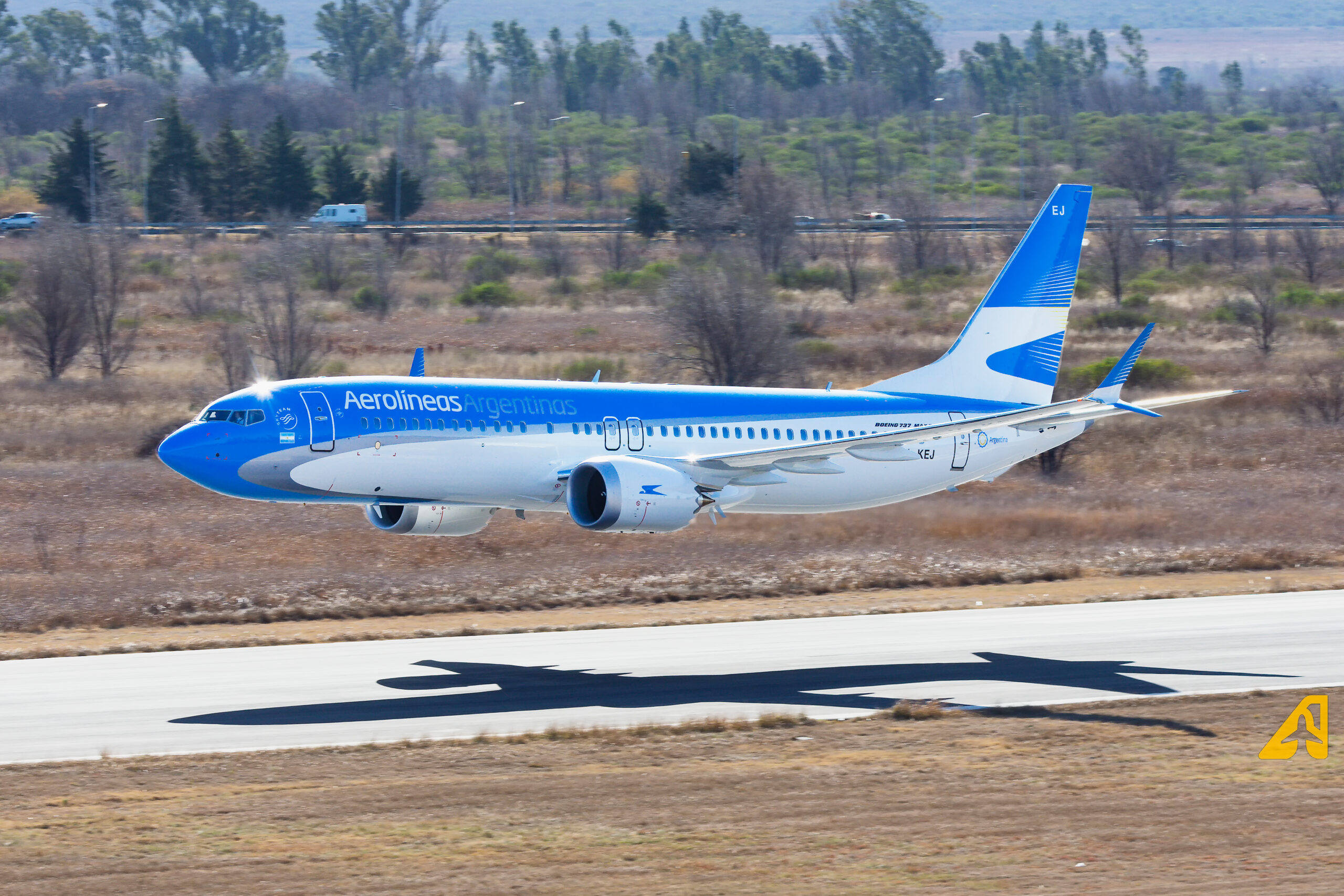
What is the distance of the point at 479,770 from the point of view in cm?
2072

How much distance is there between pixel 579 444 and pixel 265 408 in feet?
18.7

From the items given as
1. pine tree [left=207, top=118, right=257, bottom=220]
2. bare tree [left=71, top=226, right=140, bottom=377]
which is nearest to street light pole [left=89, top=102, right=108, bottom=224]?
pine tree [left=207, top=118, right=257, bottom=220]

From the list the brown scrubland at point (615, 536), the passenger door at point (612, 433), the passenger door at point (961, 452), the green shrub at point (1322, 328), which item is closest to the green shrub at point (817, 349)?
the brown scrubland at point (615, 536)

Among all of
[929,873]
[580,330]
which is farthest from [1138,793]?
[580,330]

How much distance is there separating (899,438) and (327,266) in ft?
228

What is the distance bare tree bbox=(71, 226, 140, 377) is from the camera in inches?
2803

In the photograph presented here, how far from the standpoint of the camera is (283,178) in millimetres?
128250

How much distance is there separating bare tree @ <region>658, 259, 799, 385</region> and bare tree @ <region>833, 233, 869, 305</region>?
3557 cm

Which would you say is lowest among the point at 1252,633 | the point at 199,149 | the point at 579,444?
the point at 1252,633

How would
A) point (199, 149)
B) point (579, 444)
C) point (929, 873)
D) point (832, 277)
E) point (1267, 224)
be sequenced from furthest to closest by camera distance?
point (199, 149)
point (1267, 224)
point (832, 277)
point (579, 444)
point (929, 873)

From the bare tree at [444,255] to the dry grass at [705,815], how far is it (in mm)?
85830

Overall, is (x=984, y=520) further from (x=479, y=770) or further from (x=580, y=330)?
(x=580, y=330)

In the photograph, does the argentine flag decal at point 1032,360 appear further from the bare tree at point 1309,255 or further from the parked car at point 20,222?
the parked car at point 20,222

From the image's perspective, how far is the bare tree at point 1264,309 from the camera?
77938 mm
